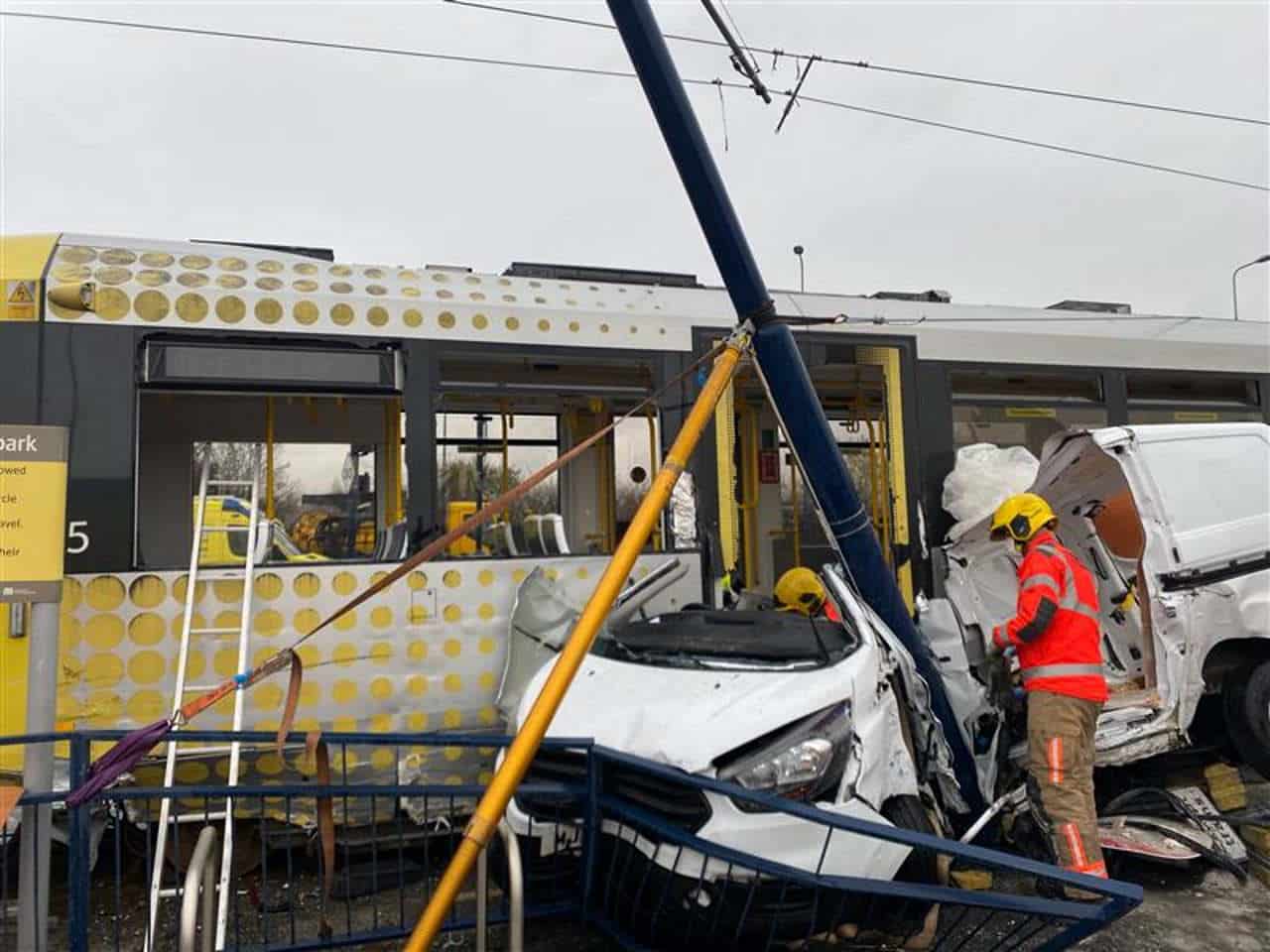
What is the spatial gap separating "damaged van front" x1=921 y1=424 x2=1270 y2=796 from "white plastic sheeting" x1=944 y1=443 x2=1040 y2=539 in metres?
0.19

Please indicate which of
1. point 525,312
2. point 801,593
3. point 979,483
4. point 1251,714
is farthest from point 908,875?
point 525,312

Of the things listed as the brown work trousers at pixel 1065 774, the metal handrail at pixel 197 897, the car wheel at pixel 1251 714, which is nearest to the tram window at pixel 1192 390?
the car wheel at pixel 1251 714

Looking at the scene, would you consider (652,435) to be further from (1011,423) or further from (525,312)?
(1011,423)

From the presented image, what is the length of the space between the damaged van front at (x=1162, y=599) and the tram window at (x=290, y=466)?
132 inches

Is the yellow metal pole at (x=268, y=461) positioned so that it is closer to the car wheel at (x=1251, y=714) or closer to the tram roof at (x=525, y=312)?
the tram roof at (x=525, y=312)

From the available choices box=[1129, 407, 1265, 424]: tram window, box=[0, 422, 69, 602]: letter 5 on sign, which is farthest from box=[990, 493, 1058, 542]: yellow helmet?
box=[0, 422, 69, 602]: letter 5 on sign

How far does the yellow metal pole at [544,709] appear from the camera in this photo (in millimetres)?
2467

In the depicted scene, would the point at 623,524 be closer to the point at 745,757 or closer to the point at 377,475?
the point at 377,475

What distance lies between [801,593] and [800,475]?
1201mm

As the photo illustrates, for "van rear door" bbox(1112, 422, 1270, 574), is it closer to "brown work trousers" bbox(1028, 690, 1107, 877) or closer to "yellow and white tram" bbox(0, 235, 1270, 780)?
"yellow and white tram" bbox(0, 235, 1270, 780)

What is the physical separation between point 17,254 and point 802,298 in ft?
14.9

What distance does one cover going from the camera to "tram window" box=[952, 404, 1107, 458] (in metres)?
6.47

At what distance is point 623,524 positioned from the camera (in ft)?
23.2

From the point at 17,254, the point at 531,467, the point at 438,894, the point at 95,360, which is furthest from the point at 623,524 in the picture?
the point at 438,894
